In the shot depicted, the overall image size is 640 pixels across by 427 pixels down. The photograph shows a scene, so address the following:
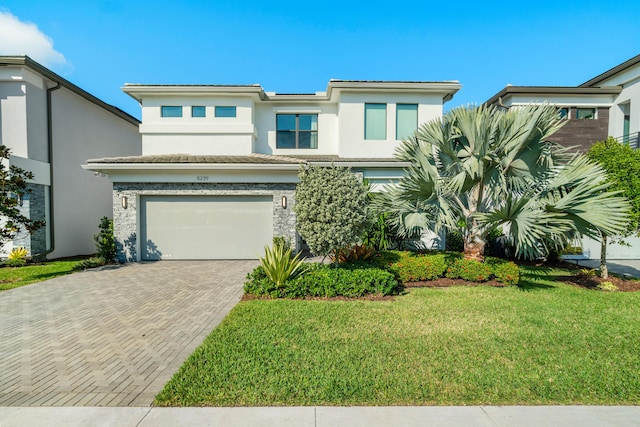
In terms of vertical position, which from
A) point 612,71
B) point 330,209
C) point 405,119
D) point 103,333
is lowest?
point 103,333

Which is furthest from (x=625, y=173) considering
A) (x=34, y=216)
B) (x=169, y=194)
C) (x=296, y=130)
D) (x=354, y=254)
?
(x=34, y=216)

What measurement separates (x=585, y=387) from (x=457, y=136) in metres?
6.45

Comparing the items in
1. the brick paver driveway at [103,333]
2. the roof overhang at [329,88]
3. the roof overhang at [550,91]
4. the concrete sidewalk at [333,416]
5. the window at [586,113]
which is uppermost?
the roof overhang at [550,91]

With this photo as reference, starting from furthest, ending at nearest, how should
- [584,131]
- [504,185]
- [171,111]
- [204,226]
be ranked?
[584,131] → [171,111] → [204,226] → [504,185]

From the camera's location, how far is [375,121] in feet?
45.2

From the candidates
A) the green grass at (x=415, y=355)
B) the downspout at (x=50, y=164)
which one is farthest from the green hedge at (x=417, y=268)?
the downspout at (x=50, y=164)

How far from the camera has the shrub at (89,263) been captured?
1026 centimetres

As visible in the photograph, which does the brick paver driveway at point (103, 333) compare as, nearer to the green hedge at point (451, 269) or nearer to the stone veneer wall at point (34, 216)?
the stone veneer wall at point (34, 216)

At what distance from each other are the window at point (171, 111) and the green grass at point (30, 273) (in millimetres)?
7507

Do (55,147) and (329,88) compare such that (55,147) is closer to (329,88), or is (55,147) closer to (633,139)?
(329,88)

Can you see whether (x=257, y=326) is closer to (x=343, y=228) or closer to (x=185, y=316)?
(x=185, y=316)

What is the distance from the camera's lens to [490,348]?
4496 mm

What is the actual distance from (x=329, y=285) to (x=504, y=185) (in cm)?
521

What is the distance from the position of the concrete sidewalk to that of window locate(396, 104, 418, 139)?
12.1 m
